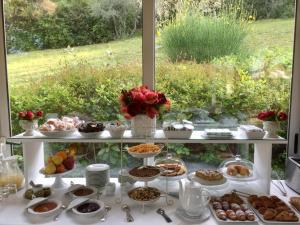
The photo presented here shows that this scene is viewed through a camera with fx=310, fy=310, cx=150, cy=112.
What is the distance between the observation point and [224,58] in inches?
70.1

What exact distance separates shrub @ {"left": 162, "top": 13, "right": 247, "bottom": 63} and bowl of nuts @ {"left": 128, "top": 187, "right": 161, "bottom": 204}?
78cm

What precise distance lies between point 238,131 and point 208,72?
15.0 inches

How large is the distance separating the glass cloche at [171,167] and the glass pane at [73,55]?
1.27 feet

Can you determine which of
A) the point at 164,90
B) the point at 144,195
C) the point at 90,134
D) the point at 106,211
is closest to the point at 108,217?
the point at 106,211

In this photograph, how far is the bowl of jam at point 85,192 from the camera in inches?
58.8

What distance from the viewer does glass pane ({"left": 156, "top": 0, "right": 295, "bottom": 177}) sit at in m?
1.76

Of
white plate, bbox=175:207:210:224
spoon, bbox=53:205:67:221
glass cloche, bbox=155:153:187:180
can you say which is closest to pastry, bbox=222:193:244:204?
white plate, bbox=175:207:210:224

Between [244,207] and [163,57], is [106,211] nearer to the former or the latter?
[244,207]

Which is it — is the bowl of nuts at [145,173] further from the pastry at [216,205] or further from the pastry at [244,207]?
the pastry at [244,207]

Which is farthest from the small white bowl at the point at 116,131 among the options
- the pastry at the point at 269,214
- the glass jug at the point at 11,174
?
the pastry at the point at 269,214

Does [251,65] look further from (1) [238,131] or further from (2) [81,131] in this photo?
(2) [81,131]

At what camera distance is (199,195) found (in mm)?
1350

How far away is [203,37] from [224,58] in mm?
171

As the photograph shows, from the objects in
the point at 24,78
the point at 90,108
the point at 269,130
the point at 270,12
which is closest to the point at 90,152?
the point at 90,108
